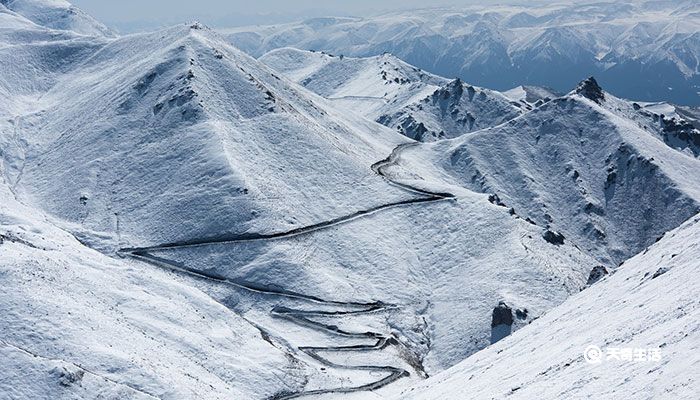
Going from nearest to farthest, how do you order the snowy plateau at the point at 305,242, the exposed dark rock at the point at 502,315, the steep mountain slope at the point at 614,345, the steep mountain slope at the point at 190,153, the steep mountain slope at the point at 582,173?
1. the steep mountain slope at the point at 614,345
2. the snowy plateau at the point at 305,242
3. the exposed dark rock at the point at 502,315
4. the steep mountain slope at the point at 190,153
5. the steep mountain slope at the point at 582,173

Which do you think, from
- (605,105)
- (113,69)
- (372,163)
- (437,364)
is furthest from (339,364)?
(605,105)

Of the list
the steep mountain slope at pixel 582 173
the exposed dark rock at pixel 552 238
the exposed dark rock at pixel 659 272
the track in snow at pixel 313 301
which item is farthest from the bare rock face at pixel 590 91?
the exposed dark rock at pixel 659 272

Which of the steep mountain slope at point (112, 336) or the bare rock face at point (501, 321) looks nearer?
the steep mountain slope at point (112, 336)

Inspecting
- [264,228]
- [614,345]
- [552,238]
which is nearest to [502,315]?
[552,238]

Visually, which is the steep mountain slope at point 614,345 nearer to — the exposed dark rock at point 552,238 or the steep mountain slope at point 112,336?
the steep mountain slope at point 112,336

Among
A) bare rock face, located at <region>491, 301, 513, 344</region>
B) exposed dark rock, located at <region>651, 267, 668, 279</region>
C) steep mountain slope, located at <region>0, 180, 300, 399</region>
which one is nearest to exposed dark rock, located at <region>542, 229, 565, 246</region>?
bare rock face, located at <region>491, 301, 513, 344</region>

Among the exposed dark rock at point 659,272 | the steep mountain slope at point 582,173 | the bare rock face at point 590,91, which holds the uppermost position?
the exposed dark rock at point 659,272

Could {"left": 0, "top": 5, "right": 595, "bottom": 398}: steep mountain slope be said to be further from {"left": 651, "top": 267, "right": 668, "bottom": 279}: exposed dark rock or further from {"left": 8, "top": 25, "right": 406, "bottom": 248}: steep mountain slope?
{"left": 651, "top": 267, "right": 668, "bottom": 279}: exposed dark rock

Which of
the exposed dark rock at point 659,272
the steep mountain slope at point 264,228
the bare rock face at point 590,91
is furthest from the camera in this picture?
the bare rock face at point 590,91
